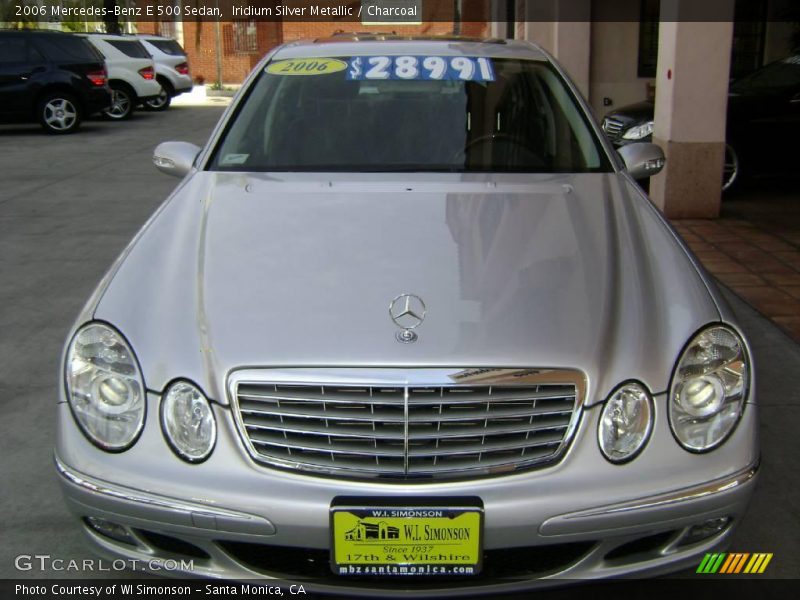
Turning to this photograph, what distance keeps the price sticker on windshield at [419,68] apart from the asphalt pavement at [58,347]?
1568 millimetres

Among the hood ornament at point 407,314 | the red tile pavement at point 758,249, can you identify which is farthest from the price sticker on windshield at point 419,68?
the red tile pavement at point 758,249

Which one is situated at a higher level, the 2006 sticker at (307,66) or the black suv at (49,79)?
the 2006 sticker at (307,66)

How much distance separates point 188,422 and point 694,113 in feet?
20.5

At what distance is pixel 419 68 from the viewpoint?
378 cm

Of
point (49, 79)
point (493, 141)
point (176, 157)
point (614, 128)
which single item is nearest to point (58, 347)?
point (176, 157)

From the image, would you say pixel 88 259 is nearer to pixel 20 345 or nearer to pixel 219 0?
pixel 20 345

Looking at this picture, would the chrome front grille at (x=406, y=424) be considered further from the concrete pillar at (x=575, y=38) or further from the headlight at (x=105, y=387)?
the concrete pillar at (x=575, y=38)

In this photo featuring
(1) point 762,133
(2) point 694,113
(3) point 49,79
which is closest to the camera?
(2) point 694,113

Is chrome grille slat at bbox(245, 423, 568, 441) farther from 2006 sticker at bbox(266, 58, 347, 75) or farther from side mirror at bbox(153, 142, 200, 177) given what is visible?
2006 sticker at bbox(266, 58, 347, 75)

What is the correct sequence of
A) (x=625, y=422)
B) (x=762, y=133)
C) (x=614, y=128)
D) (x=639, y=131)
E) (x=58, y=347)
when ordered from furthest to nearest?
(x=614, y=128), (x=639, y=131), (x=762, y=133), (x=58, y=347), (x=625, y=422)

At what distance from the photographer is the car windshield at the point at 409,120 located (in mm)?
3488

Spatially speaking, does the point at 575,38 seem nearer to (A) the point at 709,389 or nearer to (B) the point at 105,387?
(A) the point at 709,389

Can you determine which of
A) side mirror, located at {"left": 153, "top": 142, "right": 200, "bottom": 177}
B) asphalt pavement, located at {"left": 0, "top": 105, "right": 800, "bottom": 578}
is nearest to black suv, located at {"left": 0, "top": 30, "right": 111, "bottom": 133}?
asphalt pavement, located at {"left": 0, "top": 105, "right": 800, "bottom": 578}

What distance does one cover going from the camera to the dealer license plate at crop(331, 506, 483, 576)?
2164 mm
